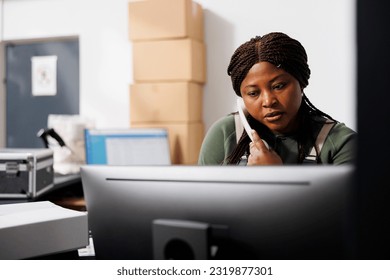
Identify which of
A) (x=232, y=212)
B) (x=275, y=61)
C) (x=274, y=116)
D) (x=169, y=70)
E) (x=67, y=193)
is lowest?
(x=67, y=193)

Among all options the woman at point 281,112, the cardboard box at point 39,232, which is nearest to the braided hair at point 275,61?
the woman at point 281,112

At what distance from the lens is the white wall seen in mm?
2816

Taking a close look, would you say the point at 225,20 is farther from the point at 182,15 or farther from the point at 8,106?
the point at 8,106

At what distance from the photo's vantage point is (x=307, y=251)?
623 millimetres

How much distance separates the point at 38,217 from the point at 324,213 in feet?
1.88

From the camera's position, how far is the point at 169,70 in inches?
→ 113

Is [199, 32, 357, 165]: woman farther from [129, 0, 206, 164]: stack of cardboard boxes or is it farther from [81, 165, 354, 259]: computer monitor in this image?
[129, 0, 206, 164]: stack of cardboard boxes

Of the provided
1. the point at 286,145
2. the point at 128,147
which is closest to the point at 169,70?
the point at 128,147

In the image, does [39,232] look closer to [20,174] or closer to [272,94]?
[272,94]

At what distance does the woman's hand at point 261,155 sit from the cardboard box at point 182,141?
1.58 meters

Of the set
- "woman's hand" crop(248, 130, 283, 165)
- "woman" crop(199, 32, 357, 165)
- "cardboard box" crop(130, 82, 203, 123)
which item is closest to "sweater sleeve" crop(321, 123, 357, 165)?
"woman" crop(199, 32, 357, 165)

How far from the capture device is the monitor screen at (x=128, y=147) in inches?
112

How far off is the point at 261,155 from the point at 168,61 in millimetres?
1744
